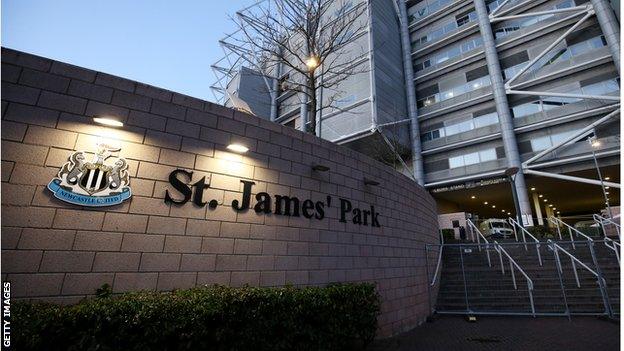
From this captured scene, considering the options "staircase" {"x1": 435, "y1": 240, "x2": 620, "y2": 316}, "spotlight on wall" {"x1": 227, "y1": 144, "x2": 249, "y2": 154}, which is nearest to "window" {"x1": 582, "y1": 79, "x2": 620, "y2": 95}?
"staircase" {"x1": 435, "y1": 240, "x2": 620, "y2": 316}

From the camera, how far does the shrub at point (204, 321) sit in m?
2.71

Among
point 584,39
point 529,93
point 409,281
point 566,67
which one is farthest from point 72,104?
point 584,39

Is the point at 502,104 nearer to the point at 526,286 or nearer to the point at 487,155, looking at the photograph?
the point at 487,155

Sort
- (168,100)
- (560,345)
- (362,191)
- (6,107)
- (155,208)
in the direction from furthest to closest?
1. (362,191)
2. (560,345)
3. (168,100)
4. (155,208)
5. (6,107)

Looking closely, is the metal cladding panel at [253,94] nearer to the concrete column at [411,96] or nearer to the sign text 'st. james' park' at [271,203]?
the concrete column at [411,96]

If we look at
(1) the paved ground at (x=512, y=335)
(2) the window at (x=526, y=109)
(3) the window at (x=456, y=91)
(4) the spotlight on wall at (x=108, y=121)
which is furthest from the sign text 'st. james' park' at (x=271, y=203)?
(3) the window at (x=456, y=91)

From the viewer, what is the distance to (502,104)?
74.3 feet

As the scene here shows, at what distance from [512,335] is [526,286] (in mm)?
3312

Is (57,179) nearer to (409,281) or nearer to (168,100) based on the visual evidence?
(168,100)

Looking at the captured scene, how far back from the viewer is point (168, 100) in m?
4.48

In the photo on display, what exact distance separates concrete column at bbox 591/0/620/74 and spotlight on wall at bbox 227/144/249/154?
2621 cm

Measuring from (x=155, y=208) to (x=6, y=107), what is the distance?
1.95 meters

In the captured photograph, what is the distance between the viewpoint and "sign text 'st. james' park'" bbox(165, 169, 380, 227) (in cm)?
426

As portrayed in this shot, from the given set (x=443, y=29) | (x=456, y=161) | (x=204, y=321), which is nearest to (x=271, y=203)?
(x=204, y=321)
